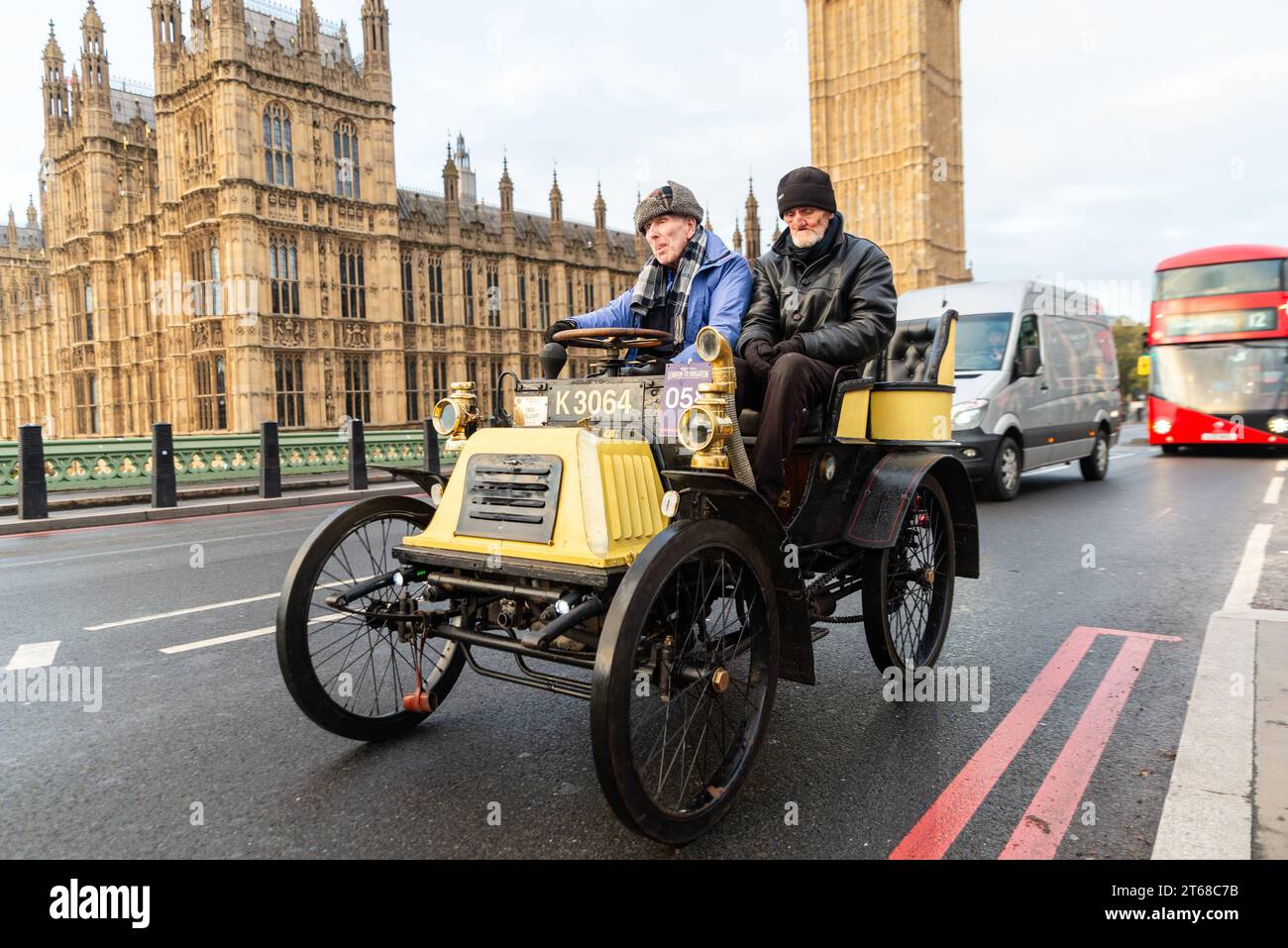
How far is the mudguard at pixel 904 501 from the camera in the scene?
12.1 feet

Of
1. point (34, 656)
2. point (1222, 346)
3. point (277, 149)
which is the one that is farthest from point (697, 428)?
point (277, 149)

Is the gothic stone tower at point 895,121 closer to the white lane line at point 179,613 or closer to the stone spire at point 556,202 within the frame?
the stone spire at point 556,202

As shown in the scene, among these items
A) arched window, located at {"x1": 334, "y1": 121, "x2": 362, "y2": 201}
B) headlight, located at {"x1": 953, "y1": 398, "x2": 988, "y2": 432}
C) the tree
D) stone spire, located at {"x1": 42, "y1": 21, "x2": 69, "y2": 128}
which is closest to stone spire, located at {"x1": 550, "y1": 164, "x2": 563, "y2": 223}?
arched window, located at {"x1": 334, "y1": 121, "x2": 362, "y2": 201}

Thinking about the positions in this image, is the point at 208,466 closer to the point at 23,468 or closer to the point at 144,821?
the point at 23,468

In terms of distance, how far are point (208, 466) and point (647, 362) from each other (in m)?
14.7

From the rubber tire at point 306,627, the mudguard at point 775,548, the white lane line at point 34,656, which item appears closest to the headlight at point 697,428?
the mudguard at point 775,548

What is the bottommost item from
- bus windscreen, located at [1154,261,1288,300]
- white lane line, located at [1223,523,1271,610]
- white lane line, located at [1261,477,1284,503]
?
white lane line, located at [1223,523,1271,610]

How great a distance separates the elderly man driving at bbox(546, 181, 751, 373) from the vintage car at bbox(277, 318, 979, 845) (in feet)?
0.83

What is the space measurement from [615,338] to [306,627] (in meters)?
1.68

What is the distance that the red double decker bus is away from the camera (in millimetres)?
17203

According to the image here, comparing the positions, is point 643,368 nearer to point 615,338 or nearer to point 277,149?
point 615,338

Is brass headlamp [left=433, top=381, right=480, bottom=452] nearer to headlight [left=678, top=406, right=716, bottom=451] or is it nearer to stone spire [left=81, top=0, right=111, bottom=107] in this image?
headlight [left=678, top=406, right=716, bottom=451]

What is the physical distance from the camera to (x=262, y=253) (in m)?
29.5
